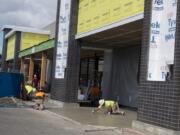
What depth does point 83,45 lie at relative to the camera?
962 inches

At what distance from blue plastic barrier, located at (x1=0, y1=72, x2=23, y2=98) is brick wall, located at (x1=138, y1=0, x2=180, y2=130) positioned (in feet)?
45.8

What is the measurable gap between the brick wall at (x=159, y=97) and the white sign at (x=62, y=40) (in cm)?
1021

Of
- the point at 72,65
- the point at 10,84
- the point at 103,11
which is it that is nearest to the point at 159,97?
the point at 103,11

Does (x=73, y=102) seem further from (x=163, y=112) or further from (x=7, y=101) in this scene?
(x=163, y=112)

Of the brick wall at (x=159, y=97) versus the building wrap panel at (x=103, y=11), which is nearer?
the brick wall at (x=159, y=97)

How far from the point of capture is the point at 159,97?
42.8ft

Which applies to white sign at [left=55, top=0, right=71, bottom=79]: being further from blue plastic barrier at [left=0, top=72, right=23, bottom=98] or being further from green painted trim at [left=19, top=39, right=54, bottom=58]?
green painted trim at [left=19, top=39, right=54, bottom=58]

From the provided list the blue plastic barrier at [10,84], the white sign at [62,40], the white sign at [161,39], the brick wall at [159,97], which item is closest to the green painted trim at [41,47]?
the blue plastic barrier at [10,84]

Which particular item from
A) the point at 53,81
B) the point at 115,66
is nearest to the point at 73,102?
the point at 53,81

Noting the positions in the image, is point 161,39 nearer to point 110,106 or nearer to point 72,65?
point 110,106

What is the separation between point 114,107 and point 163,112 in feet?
23.3

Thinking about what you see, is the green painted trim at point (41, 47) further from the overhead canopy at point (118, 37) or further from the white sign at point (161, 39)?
the white sign at point (161, 39)

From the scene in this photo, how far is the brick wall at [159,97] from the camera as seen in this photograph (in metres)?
12.2

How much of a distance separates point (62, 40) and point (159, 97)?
40.6ft
